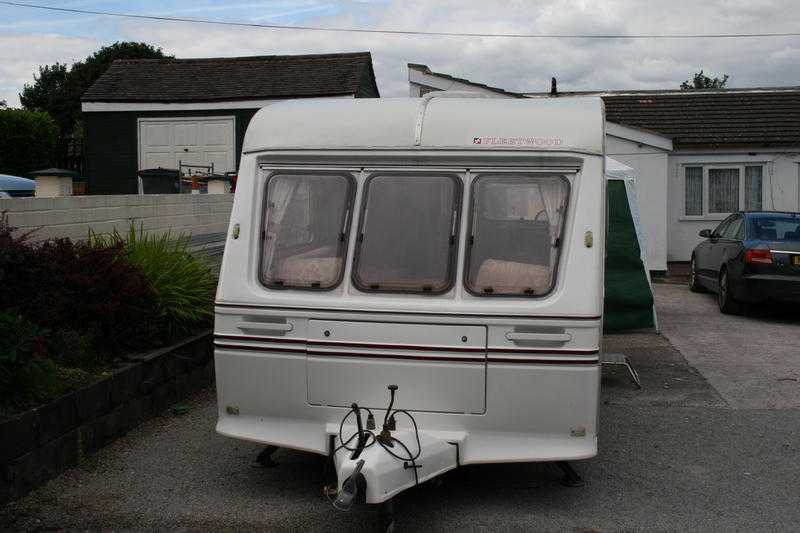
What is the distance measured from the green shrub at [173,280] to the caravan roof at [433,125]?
2840mm

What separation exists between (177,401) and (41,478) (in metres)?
2.35

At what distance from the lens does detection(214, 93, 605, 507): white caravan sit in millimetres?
5484

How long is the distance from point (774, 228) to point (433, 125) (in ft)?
31.3

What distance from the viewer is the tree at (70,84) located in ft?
182

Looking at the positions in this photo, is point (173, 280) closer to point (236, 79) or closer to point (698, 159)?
point (698, 159)

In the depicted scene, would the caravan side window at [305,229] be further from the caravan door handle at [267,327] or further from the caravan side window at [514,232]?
the caravan side window at [514,232]

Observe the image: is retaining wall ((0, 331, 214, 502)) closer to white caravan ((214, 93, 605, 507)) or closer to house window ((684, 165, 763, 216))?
white caravan ((214, 93, 605, 507))

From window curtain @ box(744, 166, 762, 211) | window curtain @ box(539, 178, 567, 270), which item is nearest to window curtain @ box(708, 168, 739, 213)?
window curtain @ box(744, 166, 762, 211)

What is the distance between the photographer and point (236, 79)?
24422 millimetres

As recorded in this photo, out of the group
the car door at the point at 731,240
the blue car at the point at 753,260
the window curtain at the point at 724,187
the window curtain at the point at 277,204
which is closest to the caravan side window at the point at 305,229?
the window curtain at the point at 277,204

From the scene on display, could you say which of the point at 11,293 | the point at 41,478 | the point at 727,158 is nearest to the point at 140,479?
the point at 41,478

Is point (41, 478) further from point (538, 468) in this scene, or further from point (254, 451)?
point (538, 468)

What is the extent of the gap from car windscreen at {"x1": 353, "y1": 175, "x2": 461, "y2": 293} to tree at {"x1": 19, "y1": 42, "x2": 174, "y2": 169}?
155ft

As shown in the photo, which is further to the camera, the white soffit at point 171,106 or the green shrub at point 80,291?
the white soffit at point 171,106
